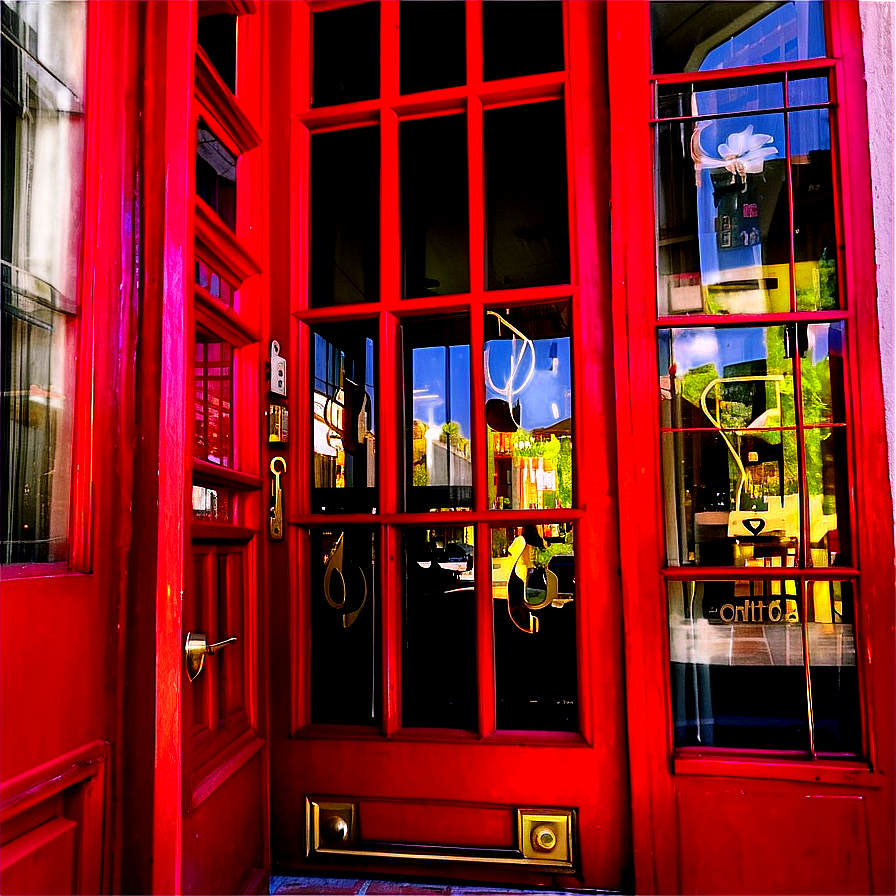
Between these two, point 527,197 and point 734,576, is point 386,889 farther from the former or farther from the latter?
point 527,197

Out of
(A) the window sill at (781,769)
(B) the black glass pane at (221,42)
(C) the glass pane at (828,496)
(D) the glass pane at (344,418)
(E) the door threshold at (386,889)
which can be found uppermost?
(B) the black glass pane at (221,42)

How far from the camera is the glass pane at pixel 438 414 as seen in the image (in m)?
1.65

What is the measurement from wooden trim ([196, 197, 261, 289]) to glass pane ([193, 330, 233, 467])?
0.16 metres

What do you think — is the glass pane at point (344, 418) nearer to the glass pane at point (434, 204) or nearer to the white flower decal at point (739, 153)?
the glass pane at point (434, 204)

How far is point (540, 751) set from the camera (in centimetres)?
152

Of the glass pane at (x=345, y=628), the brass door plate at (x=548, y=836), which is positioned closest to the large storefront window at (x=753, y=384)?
the brass door plate at (x=548, y=836)

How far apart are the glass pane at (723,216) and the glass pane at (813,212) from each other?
25 millimetres

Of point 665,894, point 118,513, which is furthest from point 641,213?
point 665,894

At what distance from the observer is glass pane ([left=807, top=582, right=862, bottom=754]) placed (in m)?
1.46

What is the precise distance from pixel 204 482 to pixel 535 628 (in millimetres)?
792

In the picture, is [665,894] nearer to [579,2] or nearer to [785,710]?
[785,710]

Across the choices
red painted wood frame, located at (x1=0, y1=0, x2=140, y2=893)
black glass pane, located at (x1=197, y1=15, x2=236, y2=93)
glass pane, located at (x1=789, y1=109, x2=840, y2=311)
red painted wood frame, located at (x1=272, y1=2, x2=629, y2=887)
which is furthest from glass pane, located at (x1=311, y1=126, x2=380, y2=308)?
glass pane, located at (x1=789, y1=109, x2=840, y2=311)

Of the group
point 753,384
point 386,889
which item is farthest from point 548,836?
point 753,384

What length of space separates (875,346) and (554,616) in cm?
90
